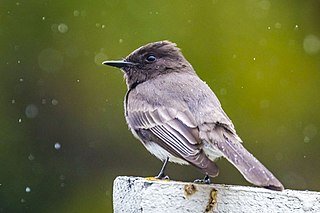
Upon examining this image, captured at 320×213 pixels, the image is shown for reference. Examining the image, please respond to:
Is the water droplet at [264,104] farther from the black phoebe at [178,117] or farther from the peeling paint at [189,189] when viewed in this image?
the peeling paint at [189,189]

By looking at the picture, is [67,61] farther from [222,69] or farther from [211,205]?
[211,205]

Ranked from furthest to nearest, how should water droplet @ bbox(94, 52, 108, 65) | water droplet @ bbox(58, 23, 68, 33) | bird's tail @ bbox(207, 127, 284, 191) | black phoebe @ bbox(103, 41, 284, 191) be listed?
water droplet @ bbox(58, 23, 68, 33) → water droplet @ bbox(94, 52, 108, 65) → black phoebe @ bbox(103, 41, 284, 191) → bird's tail @ bbox(207, 127, 284, 191)

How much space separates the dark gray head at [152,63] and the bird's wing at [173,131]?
45 centimetres

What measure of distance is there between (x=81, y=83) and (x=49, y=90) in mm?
298

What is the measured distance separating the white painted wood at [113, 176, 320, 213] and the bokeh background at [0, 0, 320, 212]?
4.62 meters

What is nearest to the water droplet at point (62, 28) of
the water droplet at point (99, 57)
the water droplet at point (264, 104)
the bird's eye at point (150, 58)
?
the water droplet at point (99, 57)

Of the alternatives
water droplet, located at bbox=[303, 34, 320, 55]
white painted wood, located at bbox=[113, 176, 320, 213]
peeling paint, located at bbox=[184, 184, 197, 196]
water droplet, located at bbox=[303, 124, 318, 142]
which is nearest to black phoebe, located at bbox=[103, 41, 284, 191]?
white painted wood, located at bbox=[113, 176, 320, 213]

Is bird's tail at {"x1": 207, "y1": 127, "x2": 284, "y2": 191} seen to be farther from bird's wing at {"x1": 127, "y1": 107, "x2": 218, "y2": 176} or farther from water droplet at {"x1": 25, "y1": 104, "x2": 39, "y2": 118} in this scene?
water droplet at {"x1": 25, "y1": 104, "x2": 39, "y2": 118}

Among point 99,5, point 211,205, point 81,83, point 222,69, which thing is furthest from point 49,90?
point 211,205

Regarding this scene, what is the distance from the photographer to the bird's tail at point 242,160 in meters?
4.81

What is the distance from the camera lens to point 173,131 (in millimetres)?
5754

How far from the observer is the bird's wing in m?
5.34

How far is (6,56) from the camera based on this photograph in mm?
9438

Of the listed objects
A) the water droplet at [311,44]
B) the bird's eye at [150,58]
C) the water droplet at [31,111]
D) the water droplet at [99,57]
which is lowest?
the water droplet at [31,111]
